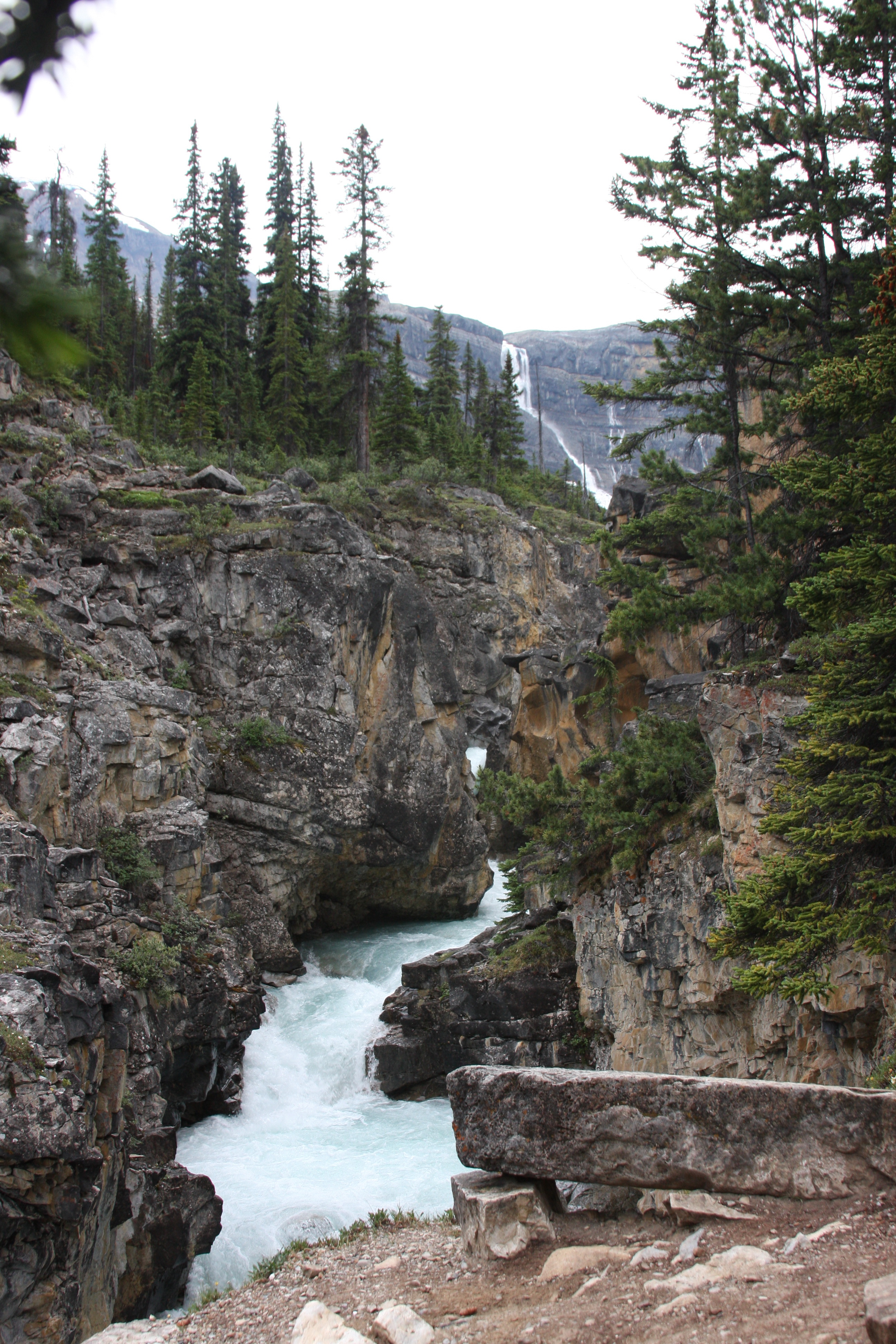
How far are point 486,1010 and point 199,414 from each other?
89.4 ft

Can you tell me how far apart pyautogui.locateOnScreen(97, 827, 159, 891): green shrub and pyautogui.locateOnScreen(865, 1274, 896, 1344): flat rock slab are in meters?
17.0

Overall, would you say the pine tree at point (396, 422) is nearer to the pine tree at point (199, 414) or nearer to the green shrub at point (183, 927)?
the pine tree at point (199, 414)

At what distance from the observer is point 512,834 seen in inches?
1350

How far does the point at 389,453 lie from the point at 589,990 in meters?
31.9

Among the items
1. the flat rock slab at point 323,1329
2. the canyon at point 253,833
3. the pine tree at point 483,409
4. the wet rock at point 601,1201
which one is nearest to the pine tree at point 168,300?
the pine tree at point 483,409

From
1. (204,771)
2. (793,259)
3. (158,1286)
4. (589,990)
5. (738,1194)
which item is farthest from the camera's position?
(204,771)

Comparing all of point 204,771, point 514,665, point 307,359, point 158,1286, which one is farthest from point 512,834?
point 307,359

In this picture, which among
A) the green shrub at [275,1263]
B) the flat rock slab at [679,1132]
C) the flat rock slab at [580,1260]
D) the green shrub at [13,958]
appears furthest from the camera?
the green shrub at [13,958]

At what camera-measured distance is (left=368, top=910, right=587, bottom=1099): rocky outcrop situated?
57.5 feet

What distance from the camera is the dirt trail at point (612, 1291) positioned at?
13.6 ft

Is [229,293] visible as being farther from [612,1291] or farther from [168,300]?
[612,1291]

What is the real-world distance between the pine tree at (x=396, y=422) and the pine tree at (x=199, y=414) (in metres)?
8.88

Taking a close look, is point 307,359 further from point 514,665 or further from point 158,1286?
point 158,1286

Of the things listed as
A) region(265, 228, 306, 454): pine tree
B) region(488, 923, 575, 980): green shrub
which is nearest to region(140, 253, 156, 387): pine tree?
region(265, 228, 306, 454): pine tree
